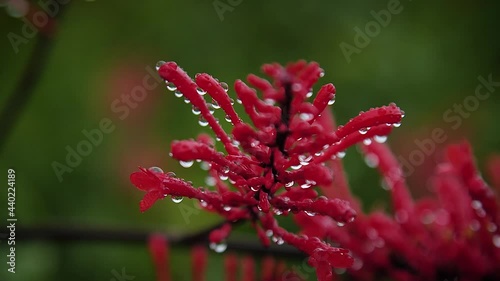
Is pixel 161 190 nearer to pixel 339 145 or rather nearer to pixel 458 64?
pixel 339 145

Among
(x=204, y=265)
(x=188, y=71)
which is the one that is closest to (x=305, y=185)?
(x=204, y=265)

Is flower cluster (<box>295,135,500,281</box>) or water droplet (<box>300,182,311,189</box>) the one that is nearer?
water droplet (<box>300,182,311,189</box>)

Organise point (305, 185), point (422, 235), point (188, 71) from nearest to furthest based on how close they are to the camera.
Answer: point (305, 185) → point (422, 235) → point (188, 71)

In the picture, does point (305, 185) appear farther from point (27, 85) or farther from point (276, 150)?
point (27, 85)

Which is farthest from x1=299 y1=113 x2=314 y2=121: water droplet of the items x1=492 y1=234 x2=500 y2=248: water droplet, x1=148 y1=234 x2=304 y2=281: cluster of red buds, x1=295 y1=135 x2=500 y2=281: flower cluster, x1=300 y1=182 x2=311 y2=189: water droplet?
x1=492 y1=234 x2=500 y2=248: water droplet

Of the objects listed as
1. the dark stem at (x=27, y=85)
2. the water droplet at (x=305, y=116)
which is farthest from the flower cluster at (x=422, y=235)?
the dark stem at (x=27, y=85)

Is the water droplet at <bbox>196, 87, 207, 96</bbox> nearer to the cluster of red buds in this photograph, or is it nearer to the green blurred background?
the cluster of red buds
